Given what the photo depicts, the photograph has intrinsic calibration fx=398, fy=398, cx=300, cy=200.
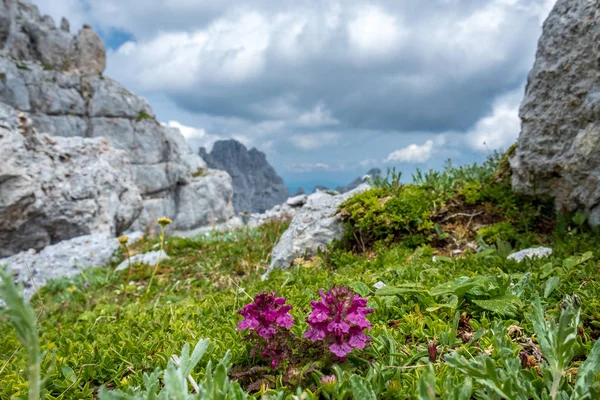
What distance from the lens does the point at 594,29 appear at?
4.76 m

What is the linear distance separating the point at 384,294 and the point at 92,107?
272 feet

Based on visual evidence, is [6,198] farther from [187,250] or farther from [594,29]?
[594,29]

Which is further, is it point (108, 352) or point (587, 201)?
point (587, 201)

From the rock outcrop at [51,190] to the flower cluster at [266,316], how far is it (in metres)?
A: 10.6

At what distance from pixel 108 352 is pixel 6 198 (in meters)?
9.68

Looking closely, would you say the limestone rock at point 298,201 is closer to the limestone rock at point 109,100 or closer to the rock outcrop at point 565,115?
the rock outcrop at point 565,115

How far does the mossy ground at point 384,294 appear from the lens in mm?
2209

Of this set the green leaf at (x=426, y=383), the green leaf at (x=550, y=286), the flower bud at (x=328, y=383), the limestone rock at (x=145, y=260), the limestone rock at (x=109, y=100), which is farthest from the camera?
the limestone rock at (x=109, y=100)

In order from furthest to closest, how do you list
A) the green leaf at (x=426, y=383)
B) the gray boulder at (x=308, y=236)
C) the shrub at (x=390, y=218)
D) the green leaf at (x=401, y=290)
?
the gray boulder at (x=308, y=236) → the shrub at (x=390, y=218) → the green leaf at (x=401, y=290) → the green leaf at (x=426, y=383)

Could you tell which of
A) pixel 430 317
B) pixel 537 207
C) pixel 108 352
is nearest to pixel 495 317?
pixel 430 317

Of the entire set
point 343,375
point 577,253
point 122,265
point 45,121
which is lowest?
point 122,265

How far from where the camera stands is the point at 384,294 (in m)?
2.93

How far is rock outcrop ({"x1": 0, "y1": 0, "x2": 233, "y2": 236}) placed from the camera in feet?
222

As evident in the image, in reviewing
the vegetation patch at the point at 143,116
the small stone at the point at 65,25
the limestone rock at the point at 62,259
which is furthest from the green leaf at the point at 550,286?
the small stone at the point at 65,25
